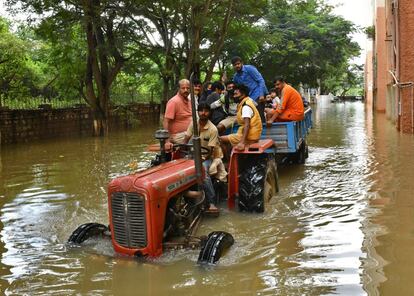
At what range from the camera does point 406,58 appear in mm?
17047

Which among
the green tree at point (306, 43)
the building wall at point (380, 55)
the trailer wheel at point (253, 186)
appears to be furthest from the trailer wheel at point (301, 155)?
the green tree at point (306, 43)

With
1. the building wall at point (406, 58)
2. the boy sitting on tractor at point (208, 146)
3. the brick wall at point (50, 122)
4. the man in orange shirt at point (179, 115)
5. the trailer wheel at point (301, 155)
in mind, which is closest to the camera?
the boy sitting on tractor at point (208, 146)

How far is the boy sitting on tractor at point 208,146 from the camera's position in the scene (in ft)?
22.4

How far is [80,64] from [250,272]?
69.5 ft

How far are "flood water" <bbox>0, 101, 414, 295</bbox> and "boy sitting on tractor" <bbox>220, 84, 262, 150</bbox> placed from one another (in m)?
1.05

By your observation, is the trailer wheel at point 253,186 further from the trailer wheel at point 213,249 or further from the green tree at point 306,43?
the green tree at point 306,43

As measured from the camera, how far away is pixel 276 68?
138 ft

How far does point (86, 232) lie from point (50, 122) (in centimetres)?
1674

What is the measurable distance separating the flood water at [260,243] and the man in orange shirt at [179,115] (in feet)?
4.53

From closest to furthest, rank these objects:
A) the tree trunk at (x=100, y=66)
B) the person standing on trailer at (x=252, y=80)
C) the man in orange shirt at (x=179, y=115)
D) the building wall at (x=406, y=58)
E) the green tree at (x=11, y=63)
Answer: the man in orange shirt at (x=179, y=115) < the person standing on trailer at (x=252, y=80) < the building wall at (x=406, y=58) < the tree trunk at (x=100, y=66) < the green tree at (x=11, y=63)

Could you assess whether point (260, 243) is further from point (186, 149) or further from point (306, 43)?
point (306, 43)

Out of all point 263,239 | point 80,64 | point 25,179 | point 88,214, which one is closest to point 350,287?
point 263,239

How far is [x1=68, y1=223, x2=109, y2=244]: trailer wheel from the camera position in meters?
5.99

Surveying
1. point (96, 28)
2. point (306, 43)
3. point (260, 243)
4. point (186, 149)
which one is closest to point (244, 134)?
point (186, 149)
